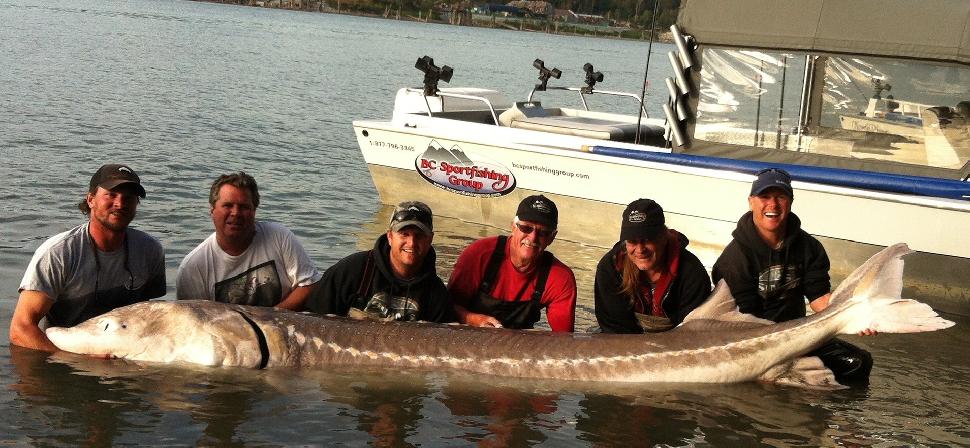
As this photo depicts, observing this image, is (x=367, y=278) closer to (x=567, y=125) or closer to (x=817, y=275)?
(x=817, y=275)

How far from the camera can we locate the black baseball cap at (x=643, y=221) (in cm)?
621

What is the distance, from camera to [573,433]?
5.96m

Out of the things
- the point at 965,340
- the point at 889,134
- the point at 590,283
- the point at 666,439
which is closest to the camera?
the point at 666,439

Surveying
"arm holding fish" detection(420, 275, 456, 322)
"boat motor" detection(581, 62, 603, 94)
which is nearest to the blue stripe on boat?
"boat motor" detection(581, 62, 603, 94)

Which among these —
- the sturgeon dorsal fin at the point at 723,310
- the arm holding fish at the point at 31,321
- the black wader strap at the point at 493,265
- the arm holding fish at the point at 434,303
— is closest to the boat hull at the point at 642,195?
the sturgeon dorsal fin at the point at 723,310

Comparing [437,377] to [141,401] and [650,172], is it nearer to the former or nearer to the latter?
[141,401]

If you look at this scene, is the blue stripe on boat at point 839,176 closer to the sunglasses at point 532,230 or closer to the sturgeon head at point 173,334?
the sunglasses at point 532,230

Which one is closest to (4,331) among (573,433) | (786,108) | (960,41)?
(573,433)

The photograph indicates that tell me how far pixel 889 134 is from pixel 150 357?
20.4ft

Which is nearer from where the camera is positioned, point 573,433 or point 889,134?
point 573,433

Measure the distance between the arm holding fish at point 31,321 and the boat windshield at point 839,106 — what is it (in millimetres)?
6039

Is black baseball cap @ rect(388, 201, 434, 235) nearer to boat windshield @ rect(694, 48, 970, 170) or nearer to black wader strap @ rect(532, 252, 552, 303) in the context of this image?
black wader strap @ rect(532, 252, 552, 303)

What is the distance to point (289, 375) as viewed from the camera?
6.28 m

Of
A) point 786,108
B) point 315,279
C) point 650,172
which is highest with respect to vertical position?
point 786,108
